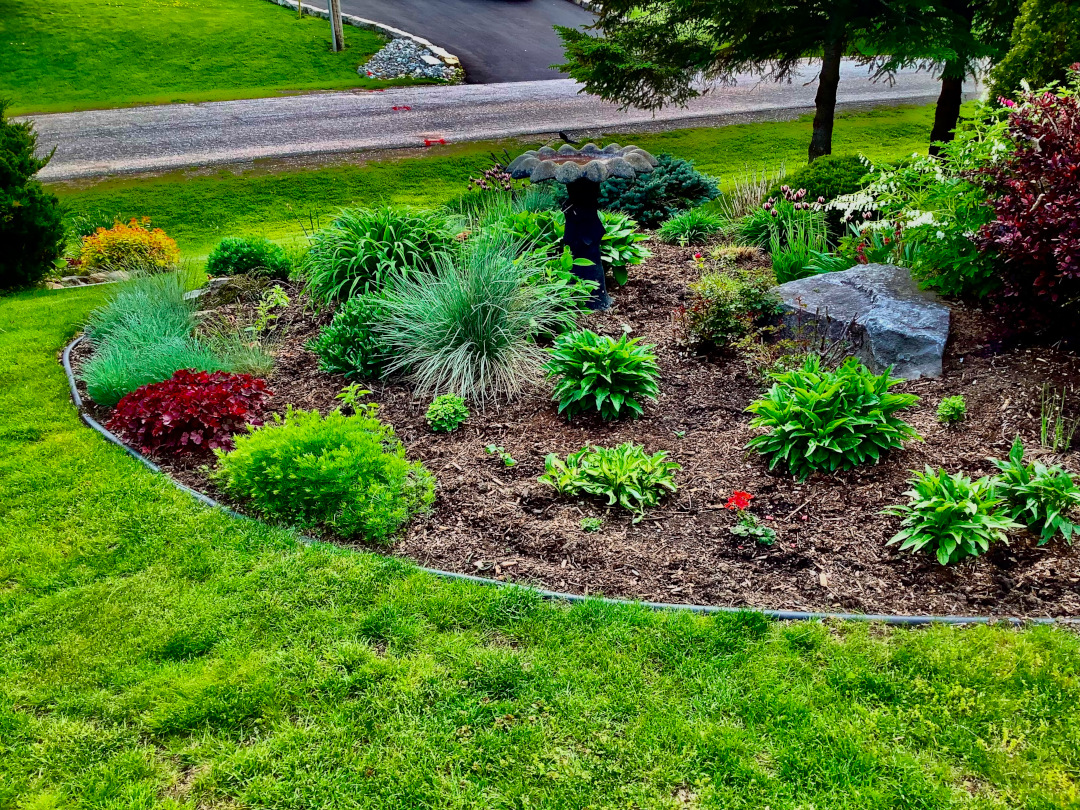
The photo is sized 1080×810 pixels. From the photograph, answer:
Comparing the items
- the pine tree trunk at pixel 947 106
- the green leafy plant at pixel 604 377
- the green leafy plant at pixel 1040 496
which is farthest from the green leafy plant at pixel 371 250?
the pine tree trunk at pixel 947 106

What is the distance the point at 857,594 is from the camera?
3.39m

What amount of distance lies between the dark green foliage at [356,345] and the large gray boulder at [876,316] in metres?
3.05

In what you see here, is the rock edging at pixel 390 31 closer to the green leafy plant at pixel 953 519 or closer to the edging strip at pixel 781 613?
the edging strip at pixel 781 613

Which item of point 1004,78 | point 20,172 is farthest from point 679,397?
point 20,172

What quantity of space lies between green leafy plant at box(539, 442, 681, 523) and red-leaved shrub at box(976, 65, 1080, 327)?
247 cm

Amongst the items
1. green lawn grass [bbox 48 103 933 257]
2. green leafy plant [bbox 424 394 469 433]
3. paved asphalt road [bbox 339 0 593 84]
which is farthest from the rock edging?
green leafy plant [bbox 424 394 469 433]

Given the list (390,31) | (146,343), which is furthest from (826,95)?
(390,31)

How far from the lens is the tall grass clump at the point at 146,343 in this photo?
5520 mm

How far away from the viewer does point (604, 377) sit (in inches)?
190

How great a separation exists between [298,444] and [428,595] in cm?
122

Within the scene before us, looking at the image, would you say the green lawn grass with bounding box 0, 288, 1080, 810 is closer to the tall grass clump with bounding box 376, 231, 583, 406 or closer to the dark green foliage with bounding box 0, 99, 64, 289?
the tall grass clump with bounding box 376, 231, 583, 406

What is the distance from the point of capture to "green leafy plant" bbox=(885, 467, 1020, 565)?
134 inches

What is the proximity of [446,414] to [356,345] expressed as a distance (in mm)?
1209

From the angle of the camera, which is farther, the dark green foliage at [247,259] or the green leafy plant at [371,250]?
the dark green foliage at [247,259]
